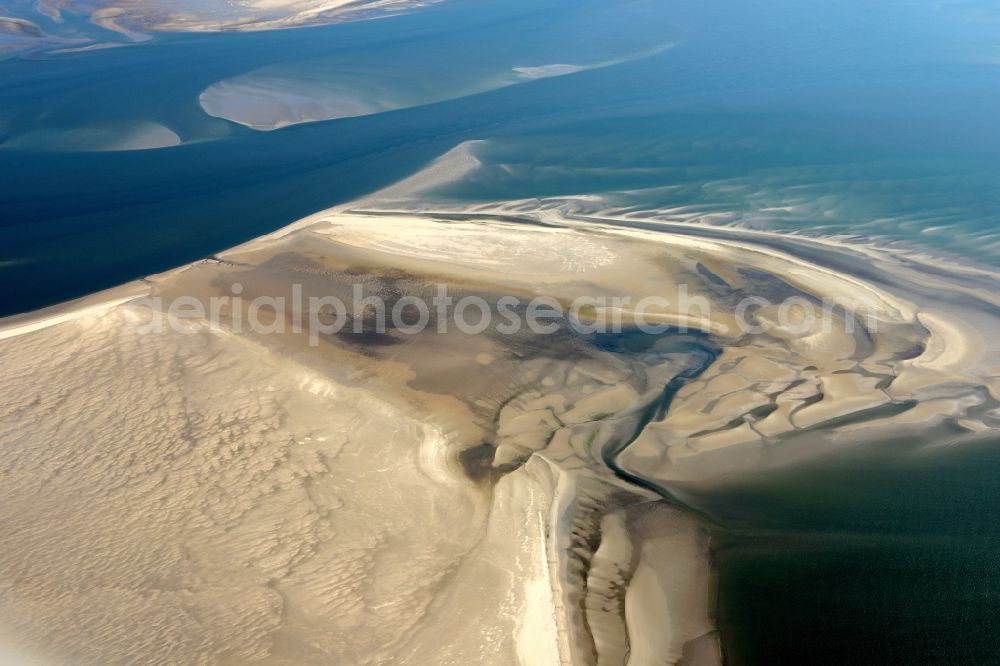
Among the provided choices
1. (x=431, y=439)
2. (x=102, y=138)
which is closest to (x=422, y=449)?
(x=431, y=439)

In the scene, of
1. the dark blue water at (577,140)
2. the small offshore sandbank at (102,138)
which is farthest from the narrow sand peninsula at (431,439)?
the small offshore sandbank at (102,138)

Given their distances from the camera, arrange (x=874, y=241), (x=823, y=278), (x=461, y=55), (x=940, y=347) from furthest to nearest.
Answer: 1. (x=461, y=55)
2. (x=874, y=241)
3. (x=823, y=278)
4. (x=940, y=347)

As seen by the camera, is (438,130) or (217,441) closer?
(217,441)

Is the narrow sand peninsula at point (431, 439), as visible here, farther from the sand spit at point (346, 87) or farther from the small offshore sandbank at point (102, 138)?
the sand spit at point (346, 87)

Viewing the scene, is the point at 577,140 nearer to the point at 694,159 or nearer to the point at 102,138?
the point at 694,159

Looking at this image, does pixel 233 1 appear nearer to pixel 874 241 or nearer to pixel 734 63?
pixel 734 63

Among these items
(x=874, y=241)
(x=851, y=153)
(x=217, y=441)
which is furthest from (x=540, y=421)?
(x=851, y=153)

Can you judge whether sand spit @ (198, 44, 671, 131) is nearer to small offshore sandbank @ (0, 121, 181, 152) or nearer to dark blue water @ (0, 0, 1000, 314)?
dark blue water @ (0, 0, 1000, 314)
